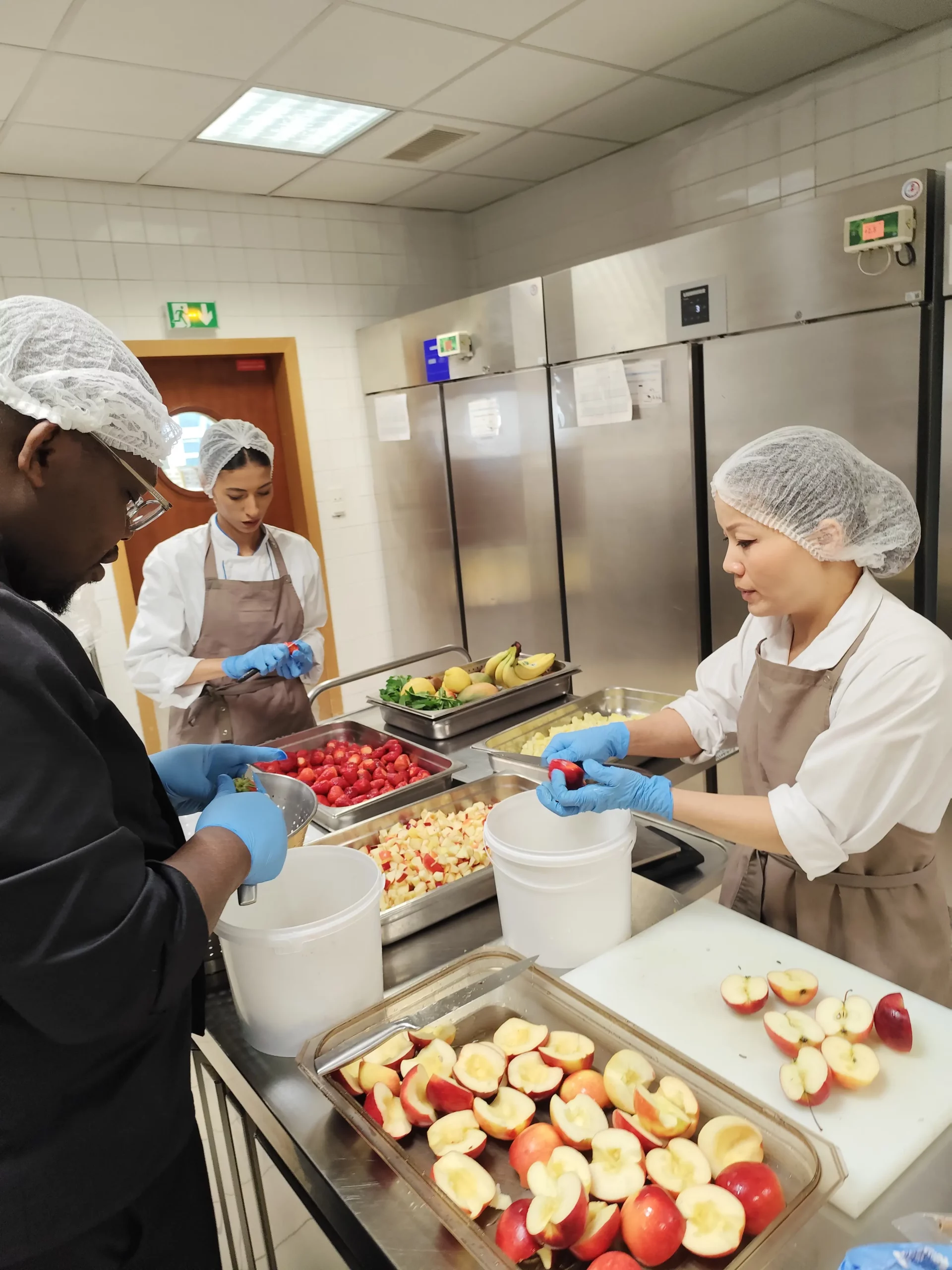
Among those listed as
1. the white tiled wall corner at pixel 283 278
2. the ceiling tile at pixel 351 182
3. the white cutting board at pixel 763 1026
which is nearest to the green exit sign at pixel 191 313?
the white tiled wall corner at pixel 283 278

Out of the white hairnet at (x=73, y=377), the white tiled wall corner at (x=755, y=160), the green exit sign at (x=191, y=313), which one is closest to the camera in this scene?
the white hairnet at (x=73, y=377)

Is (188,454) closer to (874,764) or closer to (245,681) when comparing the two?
(245,681)

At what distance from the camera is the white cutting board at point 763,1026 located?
1022mm

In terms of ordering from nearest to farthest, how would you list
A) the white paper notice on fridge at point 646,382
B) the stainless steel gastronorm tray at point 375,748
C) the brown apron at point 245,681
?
the stainless steel gastronorm tray at point 375,748 → the brown apron at point 245,681 → the white paper notice on fridge at point 646,382

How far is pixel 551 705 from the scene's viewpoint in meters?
2.88

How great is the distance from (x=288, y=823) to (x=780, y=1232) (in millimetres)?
1026

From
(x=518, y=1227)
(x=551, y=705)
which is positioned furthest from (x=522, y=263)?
(x=518, y=1227)

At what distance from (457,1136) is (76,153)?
4.22m

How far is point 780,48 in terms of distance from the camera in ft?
11.1

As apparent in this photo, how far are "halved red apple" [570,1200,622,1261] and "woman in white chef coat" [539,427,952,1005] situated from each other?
644 mm

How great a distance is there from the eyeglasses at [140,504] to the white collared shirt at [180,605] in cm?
163

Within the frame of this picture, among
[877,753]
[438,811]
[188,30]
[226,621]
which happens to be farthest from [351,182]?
[877,753]

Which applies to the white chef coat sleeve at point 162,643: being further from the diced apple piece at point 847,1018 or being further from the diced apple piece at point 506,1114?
the diced apple piece at point 847,1018

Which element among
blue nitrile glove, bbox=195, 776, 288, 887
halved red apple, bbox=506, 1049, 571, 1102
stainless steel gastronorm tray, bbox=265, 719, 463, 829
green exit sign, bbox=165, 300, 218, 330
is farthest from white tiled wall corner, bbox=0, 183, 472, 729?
halved red apple, bbox=506, 1049, 571, 1102
